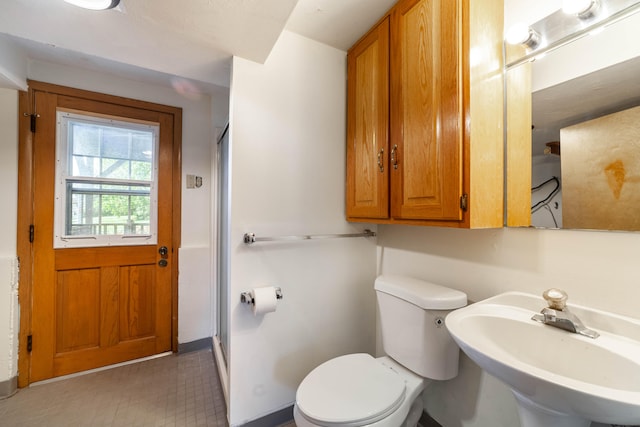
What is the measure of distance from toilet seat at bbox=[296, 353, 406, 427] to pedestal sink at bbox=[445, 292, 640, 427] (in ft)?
1.36

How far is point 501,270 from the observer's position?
1067 millimetres

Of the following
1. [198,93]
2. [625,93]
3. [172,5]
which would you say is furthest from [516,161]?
[198,93]

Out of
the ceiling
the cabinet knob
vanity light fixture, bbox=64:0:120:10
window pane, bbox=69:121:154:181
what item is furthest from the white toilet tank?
window pane, bbox=69:121:154:181

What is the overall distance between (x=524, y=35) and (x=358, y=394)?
59.4 inches

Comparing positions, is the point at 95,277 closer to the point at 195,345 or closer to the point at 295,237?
the point at 195,345

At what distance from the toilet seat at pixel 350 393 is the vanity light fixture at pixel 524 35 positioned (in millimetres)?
1435

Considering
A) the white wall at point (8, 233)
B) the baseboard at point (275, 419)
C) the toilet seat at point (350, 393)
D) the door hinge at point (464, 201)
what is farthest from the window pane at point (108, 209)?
the door hinge at point (464, 201)

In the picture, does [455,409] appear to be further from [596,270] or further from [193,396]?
[193,396]

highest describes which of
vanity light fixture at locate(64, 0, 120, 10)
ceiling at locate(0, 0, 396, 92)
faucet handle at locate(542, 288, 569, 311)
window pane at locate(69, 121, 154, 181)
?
ceiling at locate(0, 0, 396, 92)

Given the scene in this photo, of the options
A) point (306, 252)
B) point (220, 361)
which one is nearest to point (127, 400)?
point (220, 361)

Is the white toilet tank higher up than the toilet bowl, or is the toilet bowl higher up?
the white toilet tank

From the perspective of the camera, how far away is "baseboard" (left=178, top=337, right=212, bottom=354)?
2109mm

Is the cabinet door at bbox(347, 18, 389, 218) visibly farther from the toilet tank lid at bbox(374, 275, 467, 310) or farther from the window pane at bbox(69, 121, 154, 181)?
the window pane at bbox(69, 121, 154, 181)

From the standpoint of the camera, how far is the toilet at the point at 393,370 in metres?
0.93
